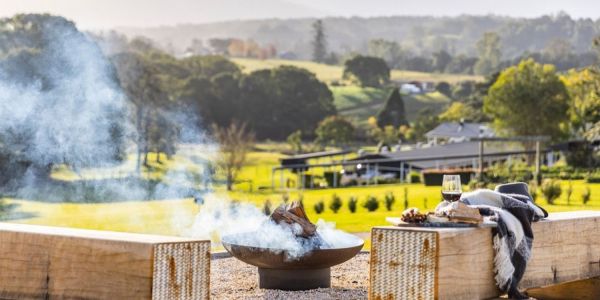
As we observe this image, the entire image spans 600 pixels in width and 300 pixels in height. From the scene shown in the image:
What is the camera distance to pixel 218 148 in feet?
155

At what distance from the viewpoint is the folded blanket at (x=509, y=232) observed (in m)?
5.95

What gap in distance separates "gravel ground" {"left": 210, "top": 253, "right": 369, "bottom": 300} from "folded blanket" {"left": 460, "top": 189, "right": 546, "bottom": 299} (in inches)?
55.1

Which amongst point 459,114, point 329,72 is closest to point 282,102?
point 459,114

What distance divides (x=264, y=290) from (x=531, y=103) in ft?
172

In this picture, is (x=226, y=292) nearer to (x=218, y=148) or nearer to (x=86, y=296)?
(x=86, y=296)

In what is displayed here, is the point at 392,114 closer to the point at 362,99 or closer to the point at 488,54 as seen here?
the point at 362,99

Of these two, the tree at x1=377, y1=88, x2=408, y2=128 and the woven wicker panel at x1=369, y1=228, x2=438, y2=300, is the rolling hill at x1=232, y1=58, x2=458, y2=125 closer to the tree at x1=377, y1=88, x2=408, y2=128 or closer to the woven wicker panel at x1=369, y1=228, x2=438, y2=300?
the tree at x1=377, y1=88, x2=408, y2=128

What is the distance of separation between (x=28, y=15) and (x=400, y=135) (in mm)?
60272

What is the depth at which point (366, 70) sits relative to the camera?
116375 mm

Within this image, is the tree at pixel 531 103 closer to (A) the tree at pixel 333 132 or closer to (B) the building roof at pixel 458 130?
(B) the building roof at pixel 458 130

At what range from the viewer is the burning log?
714 centimetres

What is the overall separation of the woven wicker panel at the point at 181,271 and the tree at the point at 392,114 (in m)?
85.5

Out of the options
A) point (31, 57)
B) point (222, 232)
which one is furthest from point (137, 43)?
point (222, 232)

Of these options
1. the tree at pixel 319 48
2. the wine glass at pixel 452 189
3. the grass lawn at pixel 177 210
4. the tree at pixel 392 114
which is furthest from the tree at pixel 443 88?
the wine glass at pixel 452 189
